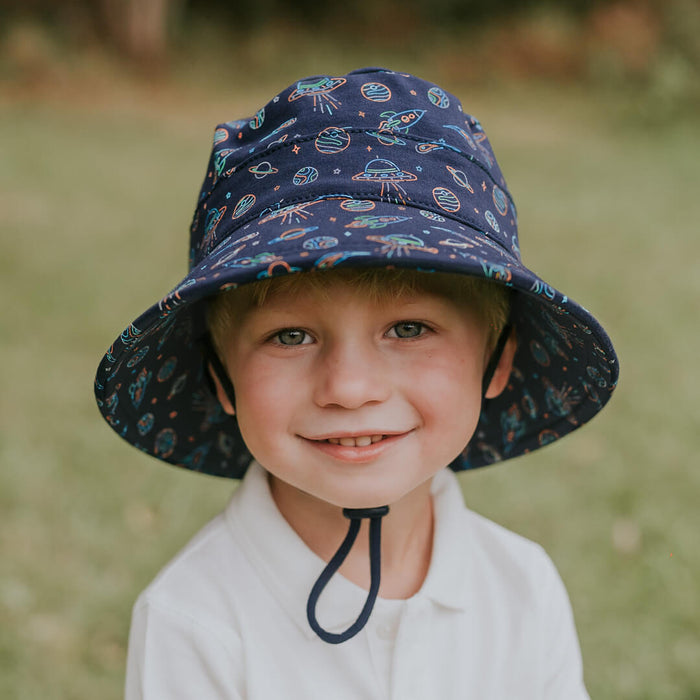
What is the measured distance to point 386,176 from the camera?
126cm

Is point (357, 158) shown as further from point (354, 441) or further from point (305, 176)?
point (354, 441)

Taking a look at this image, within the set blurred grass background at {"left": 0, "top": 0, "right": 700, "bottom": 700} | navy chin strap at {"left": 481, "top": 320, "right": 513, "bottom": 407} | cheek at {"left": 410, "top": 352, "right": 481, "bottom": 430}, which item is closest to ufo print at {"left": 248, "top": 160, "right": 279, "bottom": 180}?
cheek at {"left": 410, "top": 352, "right": 481, "bottom": 430}

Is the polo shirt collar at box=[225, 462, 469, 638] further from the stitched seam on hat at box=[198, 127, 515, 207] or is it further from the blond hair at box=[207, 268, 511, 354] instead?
the stitched seam on hat at box=[198, 127, 515, 207]

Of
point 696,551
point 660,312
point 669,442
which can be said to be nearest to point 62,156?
point 660,312

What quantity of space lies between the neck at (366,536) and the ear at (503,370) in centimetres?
22

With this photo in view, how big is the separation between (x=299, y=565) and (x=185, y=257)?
3.87 m

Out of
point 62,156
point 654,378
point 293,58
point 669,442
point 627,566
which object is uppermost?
point 293,58

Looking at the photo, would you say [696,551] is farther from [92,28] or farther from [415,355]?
[92,28]

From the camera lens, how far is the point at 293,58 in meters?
10.6

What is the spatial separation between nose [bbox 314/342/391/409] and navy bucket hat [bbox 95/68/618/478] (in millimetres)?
200

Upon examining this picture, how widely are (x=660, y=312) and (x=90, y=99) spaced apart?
6641mm

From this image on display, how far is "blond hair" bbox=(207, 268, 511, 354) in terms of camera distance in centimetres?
128

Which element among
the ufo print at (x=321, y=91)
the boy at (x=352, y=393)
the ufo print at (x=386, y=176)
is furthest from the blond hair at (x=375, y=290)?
the ufo print at (x=321, y=91)

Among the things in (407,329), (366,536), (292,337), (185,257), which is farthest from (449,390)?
(185,257)
